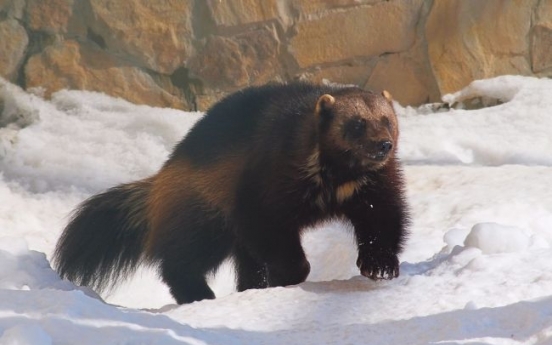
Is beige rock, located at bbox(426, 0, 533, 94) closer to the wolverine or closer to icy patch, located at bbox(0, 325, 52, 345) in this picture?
the wolverine

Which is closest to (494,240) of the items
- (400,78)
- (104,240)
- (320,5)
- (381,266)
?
(381,266)

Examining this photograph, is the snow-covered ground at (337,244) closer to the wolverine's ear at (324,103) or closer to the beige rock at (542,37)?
the beige rock at (542,37)

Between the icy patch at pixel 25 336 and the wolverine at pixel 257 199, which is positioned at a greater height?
the icy patch at pixel 25 336

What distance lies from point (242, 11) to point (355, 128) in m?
3.15

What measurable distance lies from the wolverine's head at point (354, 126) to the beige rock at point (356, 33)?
2.90 meters

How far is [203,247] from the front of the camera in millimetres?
4215

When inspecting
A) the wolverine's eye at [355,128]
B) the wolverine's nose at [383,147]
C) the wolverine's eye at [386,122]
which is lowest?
the wolverine's nose at [383,147]

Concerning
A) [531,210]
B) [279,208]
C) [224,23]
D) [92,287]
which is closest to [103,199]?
[92,287]

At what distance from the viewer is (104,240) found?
441cm

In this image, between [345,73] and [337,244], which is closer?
[337,244]

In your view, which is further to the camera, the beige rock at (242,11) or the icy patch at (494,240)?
the beige rock at (242,11)

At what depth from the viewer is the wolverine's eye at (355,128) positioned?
3764 mm

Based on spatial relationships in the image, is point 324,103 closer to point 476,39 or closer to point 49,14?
point 476,39

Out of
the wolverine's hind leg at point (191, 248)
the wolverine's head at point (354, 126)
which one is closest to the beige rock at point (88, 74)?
the wolverine's hind leg at point (191, 248)
